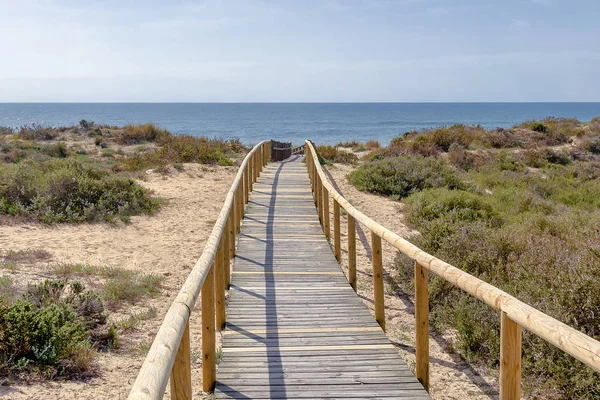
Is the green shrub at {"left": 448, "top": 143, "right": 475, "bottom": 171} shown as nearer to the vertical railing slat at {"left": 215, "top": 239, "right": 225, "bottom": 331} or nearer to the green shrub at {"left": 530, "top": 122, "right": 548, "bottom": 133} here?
the green shrub at {"left": 530, "top": 122, "right": 548, "bottom": 133}

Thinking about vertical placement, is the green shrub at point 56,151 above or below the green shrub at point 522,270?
above

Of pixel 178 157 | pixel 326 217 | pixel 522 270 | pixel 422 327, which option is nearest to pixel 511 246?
pixel 522 270

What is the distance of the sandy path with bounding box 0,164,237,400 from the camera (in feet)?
13.9

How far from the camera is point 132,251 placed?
8.75 metres

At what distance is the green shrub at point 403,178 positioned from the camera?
1451cm

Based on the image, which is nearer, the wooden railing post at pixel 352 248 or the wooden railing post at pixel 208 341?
the wooden railing post at pixel 208 341

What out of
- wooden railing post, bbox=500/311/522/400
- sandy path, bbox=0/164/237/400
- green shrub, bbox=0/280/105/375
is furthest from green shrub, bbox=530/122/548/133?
wooden railing post, bbox=500/311/522/400

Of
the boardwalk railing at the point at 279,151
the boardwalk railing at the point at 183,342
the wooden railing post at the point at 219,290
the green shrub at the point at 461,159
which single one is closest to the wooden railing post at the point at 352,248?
the boardwalk railing at the point at 183,342

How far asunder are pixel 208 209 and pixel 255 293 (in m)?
6.91

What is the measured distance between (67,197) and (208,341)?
8.49 metres

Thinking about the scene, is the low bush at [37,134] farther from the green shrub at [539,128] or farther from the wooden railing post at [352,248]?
the wooden railing post at [352,248]

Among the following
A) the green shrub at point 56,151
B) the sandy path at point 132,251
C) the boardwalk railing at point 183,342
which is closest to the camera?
the boardwalk railing at point 183,342

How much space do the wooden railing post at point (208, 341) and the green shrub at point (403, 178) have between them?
10.9 meters

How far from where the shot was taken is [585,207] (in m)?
12.5
